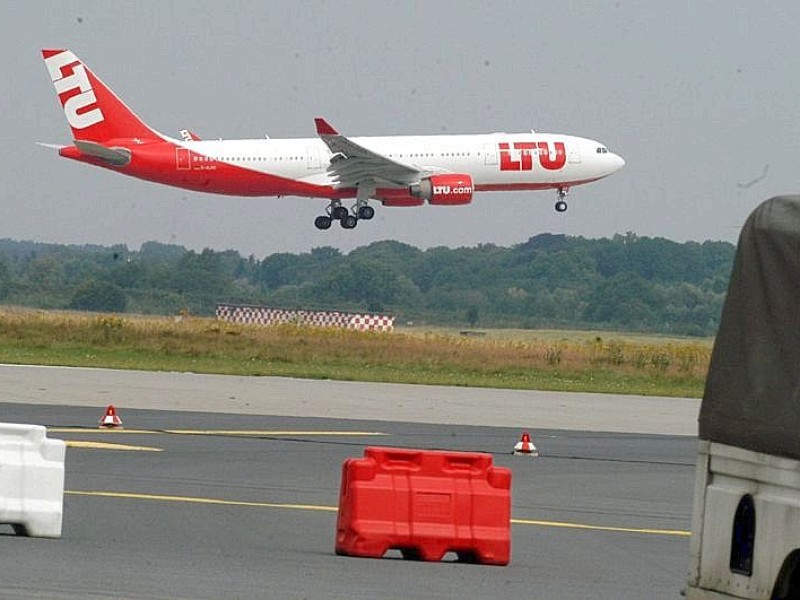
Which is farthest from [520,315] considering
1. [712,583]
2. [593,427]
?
[712,583]

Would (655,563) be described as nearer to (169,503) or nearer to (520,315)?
(169,503)

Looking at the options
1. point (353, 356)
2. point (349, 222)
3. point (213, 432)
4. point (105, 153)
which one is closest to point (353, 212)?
point (349, 222)

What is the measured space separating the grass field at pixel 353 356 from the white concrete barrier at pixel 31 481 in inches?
1008

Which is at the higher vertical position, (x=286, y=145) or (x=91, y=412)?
(x=286, y=145)

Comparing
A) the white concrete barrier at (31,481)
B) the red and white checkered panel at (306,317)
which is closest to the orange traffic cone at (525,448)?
the white concrete barrier at (31,481)

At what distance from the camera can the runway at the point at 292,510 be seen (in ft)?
36.4

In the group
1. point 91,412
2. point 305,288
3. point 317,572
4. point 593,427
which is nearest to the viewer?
point 317,572

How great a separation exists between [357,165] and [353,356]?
864 inches

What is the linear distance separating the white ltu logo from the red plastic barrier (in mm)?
58937

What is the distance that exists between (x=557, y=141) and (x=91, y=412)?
40639 mm

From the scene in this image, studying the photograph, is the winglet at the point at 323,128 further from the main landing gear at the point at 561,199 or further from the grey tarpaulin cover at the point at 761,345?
the grey tarpaulin cover at the point at 761,345

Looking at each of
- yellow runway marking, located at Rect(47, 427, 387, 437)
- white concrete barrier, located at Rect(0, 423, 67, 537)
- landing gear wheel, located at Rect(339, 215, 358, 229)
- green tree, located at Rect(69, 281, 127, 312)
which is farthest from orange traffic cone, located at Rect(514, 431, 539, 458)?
green tree, located at Rect(69, 281, 127, 312)

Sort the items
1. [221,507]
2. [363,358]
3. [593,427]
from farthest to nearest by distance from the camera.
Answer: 1. [363,358]
2. [593,427]
3. [221,507]

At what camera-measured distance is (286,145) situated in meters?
67.7
